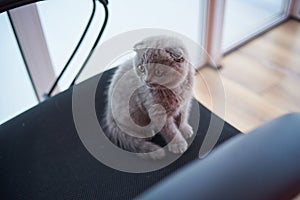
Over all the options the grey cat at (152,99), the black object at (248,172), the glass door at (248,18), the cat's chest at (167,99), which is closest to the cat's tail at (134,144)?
the grey cat at (152,99)

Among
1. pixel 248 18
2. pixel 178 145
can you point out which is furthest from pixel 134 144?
pixel 248 18

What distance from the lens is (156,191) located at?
1.35 feet

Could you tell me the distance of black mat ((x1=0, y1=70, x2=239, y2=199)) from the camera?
751mm

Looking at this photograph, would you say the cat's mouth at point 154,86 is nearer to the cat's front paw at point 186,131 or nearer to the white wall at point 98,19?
the cat's front paw at point 186,131

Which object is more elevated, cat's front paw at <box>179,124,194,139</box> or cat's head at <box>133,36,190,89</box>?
cat's head at <box>133,36,190,89</box>

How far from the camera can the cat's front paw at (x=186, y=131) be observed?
872 millimetres

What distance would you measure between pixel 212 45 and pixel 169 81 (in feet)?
3.47

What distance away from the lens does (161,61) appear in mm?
771

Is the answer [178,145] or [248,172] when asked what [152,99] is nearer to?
[178,145]

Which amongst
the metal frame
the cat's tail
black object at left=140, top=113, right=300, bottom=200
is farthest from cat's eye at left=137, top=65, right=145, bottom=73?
the metal frame

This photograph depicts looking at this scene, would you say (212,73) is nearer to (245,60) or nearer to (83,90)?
(245,60)

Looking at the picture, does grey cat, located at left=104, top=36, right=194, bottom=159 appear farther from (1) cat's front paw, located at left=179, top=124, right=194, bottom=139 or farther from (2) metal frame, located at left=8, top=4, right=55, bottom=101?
(2) metal frame, located at left=8, top=4, right=55, bottom=101

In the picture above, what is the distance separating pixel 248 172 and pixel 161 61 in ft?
1.34

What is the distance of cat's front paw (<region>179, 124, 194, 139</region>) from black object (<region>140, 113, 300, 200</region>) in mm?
417
